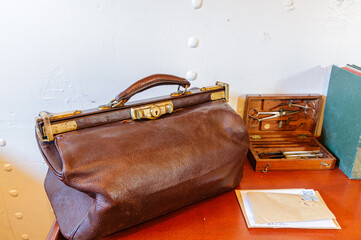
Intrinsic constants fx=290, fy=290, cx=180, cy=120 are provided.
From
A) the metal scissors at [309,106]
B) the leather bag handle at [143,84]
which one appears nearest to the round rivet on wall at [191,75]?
the leather bag handle at [143,84]

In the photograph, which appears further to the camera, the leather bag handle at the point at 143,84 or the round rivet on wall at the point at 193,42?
the round rivet on wall at the point at 193,42

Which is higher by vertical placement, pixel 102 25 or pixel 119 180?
pixel 102 25

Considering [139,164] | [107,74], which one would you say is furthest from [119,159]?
[107,74]

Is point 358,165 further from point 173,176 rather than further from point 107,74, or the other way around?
point 107,74

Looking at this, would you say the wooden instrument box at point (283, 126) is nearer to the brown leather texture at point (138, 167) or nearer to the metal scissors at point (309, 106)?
the metal scissors at point (309, 106)

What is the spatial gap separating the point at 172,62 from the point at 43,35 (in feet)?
1.09

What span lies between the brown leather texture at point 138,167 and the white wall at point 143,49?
0.22 m

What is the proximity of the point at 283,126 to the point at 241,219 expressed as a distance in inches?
14.7

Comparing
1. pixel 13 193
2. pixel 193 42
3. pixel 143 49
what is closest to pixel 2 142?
pixel 13 193

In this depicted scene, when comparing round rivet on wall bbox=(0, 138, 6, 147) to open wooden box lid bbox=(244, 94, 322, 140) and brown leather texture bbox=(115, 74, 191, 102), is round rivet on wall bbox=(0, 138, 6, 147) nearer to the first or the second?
brown leather texture bbox=(115, 74, 191, 102)

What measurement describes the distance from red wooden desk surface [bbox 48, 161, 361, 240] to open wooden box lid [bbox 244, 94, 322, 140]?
0.55 feet

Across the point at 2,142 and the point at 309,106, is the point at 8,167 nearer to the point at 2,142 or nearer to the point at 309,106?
the point at 2,142

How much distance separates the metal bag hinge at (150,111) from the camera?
2.05 ft

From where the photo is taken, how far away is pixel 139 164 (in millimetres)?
552
